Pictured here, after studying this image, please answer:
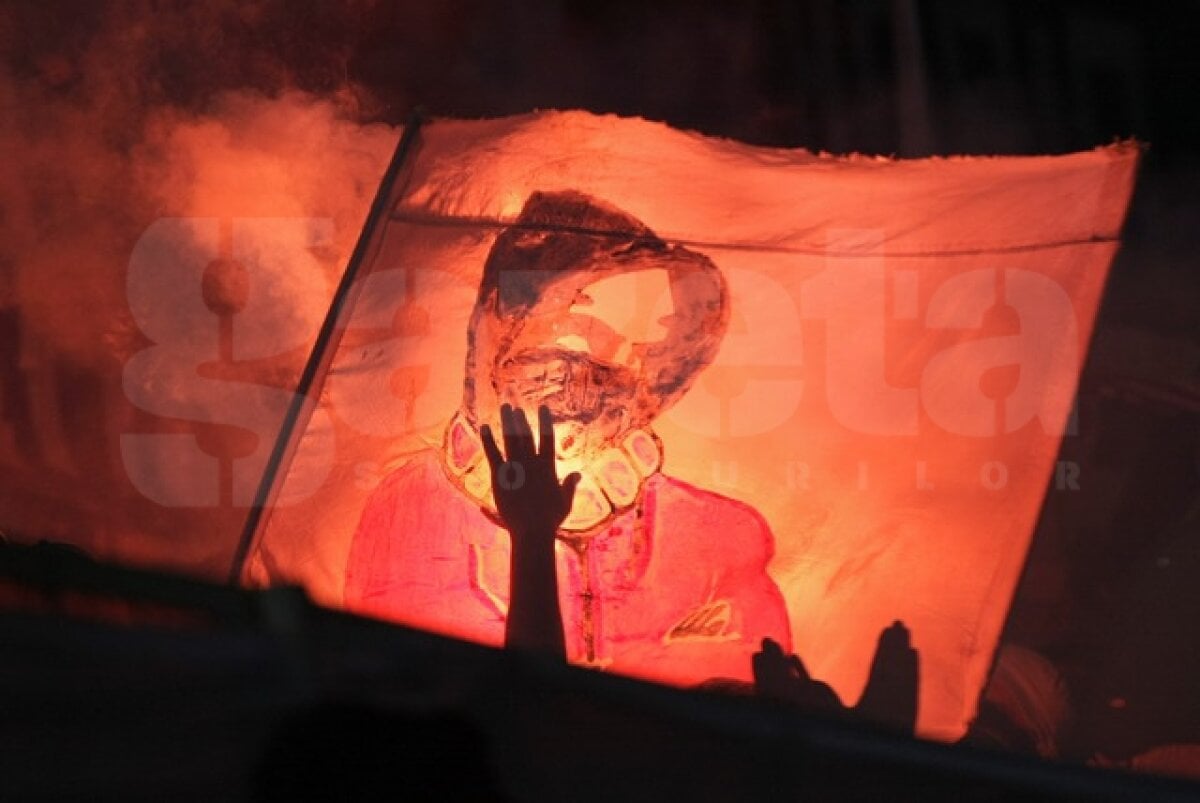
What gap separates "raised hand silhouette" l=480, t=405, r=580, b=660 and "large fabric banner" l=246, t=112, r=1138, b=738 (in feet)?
0.63

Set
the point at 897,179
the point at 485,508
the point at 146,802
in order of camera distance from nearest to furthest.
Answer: the point at 146,802
the point at 897,179
the point at 485,508

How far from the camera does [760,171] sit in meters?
2.39

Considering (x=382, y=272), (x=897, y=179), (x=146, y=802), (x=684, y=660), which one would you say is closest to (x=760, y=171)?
(x=897, y=179)

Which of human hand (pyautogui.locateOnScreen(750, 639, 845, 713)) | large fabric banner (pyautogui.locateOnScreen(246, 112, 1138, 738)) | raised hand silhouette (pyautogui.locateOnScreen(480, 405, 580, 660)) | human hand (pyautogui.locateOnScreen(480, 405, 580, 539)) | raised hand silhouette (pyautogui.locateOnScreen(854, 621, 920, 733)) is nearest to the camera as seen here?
Answer: raised hand silhouette (pyautogui.locateOnScreen(480, 405, 580, 660))

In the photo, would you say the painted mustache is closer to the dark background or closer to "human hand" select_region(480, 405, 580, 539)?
"human hand" select_region(480, 405, 580, 539)

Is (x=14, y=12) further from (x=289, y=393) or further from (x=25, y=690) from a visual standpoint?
(x=25, y=690)

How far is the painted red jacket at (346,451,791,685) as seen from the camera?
8.14 feet

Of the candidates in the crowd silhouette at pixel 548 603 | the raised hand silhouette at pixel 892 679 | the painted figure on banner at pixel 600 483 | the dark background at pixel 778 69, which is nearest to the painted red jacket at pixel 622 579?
the painted figure on banner at pixel 600 483

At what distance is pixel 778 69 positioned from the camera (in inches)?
99.7

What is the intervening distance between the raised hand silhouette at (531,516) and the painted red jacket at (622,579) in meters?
0.19

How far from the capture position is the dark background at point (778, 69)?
2484 millimetres

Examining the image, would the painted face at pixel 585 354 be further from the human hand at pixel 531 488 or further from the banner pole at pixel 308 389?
the banner pole at pixel 308 389

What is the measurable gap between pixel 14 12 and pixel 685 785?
2.74 m

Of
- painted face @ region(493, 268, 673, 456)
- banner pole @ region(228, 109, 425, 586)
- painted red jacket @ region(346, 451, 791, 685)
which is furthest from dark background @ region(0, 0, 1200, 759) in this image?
painted red jacket @ region(346, 451, 791, 685)
